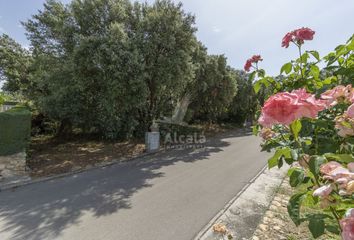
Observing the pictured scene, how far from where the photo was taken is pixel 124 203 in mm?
4613

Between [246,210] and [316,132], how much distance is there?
10.2ft

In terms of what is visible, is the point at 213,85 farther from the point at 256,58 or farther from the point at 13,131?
the point at 256,58

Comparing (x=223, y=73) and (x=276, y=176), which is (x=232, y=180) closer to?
(x=276, y=176)

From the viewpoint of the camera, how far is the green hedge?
20.2 feet

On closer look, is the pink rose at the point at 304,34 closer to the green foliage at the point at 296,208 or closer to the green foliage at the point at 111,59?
the green foliage at the point at 296,208

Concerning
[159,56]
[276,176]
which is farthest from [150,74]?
[276,176]

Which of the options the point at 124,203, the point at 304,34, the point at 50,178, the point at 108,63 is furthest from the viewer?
the point at 108,63

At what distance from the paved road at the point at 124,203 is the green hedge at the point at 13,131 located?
1.64 meters

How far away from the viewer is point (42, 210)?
4266mm

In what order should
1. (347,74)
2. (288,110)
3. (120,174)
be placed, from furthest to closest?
(120,174) → (347,74) → (288,110)

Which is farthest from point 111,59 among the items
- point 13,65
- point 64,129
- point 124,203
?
point 13,65

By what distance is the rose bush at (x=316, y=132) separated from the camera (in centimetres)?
95

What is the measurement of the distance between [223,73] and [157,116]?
5.53 meters

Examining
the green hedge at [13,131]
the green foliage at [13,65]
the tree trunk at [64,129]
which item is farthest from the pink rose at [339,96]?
the green foliage at [13,65]
